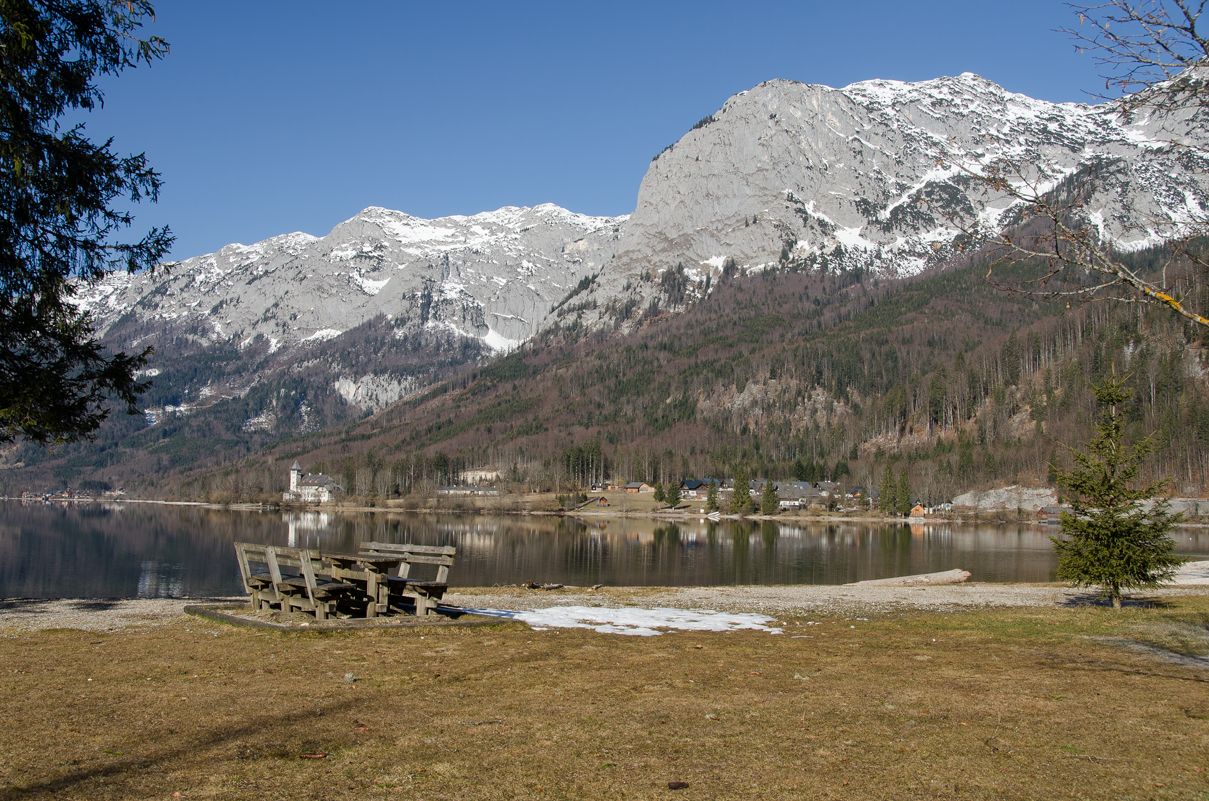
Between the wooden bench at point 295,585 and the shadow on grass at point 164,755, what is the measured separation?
7.17 meters

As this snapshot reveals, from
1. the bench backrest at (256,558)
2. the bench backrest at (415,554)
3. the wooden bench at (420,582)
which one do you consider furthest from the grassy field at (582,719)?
the bench backrest at (415,554)

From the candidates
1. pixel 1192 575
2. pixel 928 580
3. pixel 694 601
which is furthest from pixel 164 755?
pixel 1192 575

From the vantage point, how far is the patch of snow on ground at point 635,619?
1959 centimetres

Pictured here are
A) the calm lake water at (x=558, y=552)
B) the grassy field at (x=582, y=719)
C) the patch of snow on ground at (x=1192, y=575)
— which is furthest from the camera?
the calm lake water at (x=558, y=552)

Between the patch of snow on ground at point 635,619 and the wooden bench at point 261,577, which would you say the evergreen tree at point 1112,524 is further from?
the wooden bench at point 261,577

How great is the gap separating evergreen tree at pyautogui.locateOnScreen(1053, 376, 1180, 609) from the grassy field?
33.2 ft

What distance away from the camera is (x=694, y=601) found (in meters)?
27.9

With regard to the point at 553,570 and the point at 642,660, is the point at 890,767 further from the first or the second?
the point at 553,570

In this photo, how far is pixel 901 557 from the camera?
74.7 m

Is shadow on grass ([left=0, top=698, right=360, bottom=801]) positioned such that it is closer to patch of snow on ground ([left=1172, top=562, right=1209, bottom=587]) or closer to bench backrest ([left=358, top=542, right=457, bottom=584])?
bench backrest ([left=358, top=542, right=457, bottom=584])

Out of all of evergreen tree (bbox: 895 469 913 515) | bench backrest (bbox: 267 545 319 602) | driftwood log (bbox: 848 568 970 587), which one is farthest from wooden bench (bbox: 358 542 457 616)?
evergreen tree (bbox: 895 469 913 515)

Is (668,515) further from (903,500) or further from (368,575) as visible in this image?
(368,575)

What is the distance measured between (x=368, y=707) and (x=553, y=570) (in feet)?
169

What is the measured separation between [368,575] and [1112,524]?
2248cm
